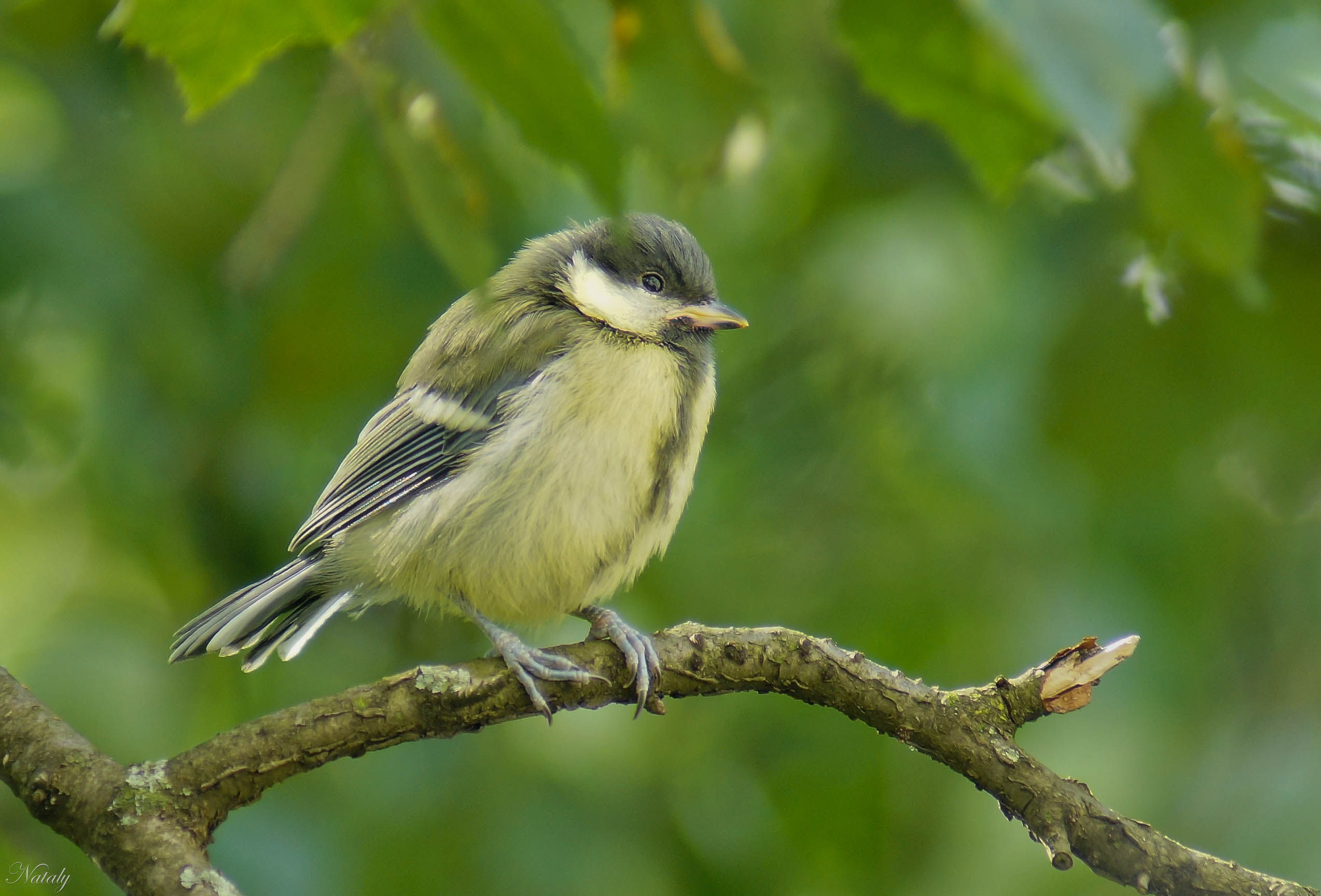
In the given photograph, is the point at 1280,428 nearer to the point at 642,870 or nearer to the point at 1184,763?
the point at 1184,763

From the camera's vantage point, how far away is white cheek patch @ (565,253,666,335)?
7.53ft

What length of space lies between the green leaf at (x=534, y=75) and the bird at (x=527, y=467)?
46.3 inches

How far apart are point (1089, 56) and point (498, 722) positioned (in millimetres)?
1389

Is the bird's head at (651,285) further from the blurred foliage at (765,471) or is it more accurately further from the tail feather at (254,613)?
the tail feather at (254,613)

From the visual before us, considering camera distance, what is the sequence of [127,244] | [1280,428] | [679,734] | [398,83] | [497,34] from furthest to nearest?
[679,734]
[127,244]
[1280,428]
[398,83]
[497,34]

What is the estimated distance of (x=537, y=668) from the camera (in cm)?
177

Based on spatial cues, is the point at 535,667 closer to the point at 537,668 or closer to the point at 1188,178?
the point at 537,668

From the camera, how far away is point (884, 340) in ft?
9.16

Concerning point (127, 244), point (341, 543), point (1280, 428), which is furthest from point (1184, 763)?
point (127, 244)

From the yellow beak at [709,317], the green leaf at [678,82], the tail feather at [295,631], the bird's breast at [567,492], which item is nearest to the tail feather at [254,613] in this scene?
the tail feather at [295,631]

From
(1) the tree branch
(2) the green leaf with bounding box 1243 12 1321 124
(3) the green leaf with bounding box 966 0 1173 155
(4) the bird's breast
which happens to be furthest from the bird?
(3) the green leaf with bounding box 966 0 1173 155

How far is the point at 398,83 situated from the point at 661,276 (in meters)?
1.43

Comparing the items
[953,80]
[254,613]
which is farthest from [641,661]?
[953,80]

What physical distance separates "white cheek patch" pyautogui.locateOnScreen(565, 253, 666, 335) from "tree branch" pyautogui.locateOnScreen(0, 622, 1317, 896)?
77 centimetres
